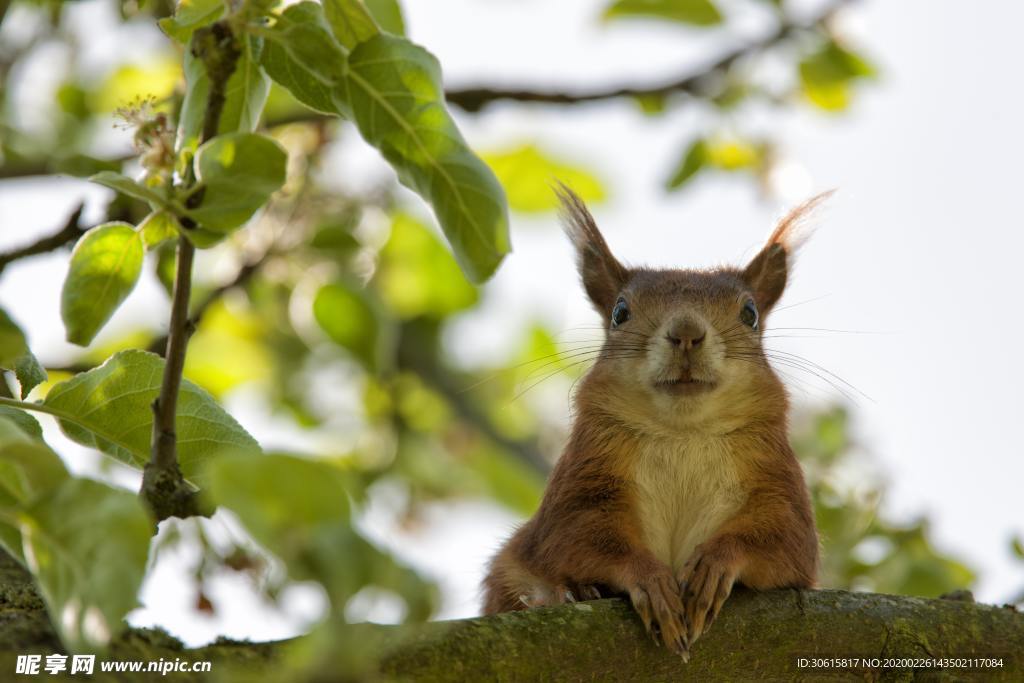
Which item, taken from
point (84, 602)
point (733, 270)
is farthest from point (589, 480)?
point (84, 602)

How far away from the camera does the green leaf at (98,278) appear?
80.0 inches

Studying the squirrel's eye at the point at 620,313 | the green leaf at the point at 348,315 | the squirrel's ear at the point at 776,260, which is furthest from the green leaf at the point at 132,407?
the squirrel's ear at the point at 776,260

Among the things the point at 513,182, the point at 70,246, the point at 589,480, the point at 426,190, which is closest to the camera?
the point at 426,190

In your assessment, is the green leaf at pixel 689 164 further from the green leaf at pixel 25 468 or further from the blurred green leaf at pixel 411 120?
the green leaf at pixel 25 468

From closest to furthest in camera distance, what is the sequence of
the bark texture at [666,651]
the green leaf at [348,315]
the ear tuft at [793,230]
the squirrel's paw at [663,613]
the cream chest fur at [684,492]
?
the bark texture at [666,651]
the squirrel's paw at [663,613]
the cream chest fur at [684,492]
the green leaf at [348,315]
the ear tuft at [793,230]

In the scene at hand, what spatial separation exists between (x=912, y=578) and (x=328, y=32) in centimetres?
303

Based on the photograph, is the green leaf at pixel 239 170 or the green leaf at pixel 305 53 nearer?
the green leaf at pixel 239 170

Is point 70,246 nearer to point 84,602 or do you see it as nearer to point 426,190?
point 426,190

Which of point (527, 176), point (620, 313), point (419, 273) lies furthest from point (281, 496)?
point (527, 176)

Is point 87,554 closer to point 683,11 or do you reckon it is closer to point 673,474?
point 673,474

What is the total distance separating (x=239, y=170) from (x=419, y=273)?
13.3 ft

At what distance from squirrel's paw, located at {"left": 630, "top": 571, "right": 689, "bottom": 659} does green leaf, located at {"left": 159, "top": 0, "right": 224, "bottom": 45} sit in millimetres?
1606

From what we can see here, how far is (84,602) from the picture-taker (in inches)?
61.0

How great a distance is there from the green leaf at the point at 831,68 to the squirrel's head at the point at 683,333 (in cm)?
47
